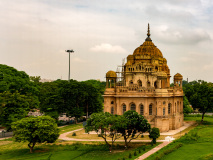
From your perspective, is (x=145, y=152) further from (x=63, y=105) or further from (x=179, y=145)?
(x=63, y=105)

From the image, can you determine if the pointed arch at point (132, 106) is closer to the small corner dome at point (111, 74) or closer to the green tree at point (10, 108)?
the small corner dome at point (111, 74)

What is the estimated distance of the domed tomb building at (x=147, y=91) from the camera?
188 feet

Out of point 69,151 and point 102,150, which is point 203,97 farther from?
point 69,151

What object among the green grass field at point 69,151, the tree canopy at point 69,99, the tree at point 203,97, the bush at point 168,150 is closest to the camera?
the bush at point 168,150

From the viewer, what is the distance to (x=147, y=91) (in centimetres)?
5781

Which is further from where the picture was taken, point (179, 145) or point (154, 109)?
point (154, 109)

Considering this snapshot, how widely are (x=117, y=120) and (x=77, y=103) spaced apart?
109ft

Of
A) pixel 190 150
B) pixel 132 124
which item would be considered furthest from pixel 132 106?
pixel 190 150

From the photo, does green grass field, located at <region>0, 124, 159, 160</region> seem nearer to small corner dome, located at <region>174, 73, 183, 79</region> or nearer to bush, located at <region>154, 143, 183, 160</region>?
bush, located at <region>154, 143, 183, 160</region>

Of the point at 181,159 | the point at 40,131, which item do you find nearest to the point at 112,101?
the point at 40,131

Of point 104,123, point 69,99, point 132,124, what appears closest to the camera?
point 104,123

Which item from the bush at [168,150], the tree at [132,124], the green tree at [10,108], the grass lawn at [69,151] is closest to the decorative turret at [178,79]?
the grass lawn at [69,151]

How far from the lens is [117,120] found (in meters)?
40.5

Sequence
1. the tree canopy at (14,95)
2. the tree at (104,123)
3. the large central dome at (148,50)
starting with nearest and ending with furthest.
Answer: the tree at (104,123) → the tree canopy at (14,95) → the large central dome at (148,50)
